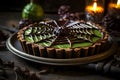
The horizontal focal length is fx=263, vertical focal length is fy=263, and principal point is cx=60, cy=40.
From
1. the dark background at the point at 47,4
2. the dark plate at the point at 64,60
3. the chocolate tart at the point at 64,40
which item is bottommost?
the dark plate at the point at 64,60

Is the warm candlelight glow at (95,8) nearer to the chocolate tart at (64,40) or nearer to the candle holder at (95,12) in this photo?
the candle holder at (95,12)

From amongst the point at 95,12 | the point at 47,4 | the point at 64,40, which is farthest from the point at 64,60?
the point at 47,4

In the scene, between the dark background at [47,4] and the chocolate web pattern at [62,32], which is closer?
the chocolate web pattern at [62,32]

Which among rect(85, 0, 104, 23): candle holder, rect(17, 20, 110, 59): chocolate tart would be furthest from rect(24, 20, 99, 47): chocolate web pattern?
rect(85, 0, 104, 23): candle holder

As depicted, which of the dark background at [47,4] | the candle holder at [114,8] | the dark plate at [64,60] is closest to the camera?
the dark plate at [64,60]

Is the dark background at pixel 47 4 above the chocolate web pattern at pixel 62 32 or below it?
above

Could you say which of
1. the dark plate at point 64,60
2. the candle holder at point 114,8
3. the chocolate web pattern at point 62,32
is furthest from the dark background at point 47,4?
the dark plate at point 64,60

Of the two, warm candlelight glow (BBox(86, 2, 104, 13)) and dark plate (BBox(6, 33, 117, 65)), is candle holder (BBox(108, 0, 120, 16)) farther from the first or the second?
dark plate (BBox(6, 33, 117, 65))
